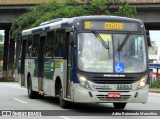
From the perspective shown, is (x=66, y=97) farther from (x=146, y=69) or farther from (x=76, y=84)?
(x=146, y=69)

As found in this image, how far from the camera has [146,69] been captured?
15.3 meters

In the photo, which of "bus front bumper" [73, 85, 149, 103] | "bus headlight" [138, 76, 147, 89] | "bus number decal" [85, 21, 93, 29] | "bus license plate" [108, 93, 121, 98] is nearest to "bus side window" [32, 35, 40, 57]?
"bus number decal" [85, 21, 93, 29]

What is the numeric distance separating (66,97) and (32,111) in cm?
121

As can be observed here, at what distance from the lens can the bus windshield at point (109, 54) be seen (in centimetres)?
1501

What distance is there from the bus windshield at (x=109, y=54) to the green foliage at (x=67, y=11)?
91.3ft

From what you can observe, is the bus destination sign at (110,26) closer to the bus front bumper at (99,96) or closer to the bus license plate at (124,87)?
the bus license plate at (124,87)

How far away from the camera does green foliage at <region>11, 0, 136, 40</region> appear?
44.1m

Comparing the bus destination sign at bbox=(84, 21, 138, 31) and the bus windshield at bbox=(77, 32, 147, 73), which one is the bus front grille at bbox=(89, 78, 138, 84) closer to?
the bus windshield at bbox=(77, 32, 147, 73)

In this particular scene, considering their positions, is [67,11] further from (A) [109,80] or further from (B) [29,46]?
(A) [109,80]

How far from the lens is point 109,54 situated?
15117 mm

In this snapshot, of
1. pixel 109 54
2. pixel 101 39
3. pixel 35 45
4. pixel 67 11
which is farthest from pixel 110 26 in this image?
pixel 67 11

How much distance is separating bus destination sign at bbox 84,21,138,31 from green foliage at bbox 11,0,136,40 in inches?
1080

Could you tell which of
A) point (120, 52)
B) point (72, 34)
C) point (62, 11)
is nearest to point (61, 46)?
point (72, 34)

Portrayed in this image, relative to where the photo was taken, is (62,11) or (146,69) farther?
(62,11)
